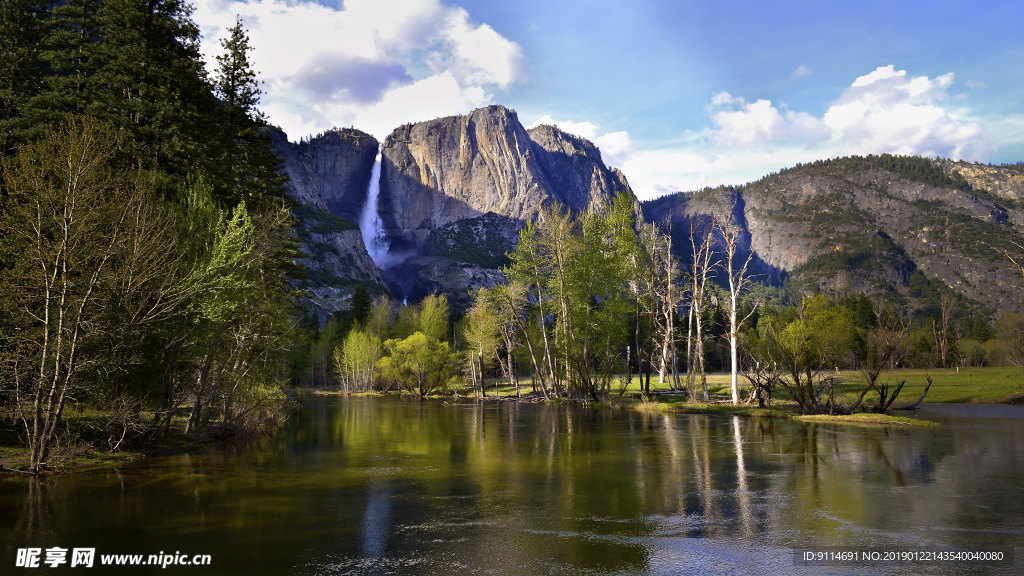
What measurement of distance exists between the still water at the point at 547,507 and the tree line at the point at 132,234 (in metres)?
3.70

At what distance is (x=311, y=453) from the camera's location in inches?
888

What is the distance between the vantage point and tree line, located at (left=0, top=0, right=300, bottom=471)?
1642 centimetres

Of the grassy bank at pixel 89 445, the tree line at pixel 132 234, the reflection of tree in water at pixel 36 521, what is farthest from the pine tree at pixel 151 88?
the reflection of tree in water at pixel 36 521

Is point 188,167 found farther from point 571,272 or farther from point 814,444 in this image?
point 814,444

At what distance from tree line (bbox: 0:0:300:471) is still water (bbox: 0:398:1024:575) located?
3704mm

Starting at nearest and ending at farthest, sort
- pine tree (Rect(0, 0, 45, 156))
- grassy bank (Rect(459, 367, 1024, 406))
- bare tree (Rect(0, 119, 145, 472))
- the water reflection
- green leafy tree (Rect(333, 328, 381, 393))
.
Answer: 1. the water reflection
2. bare tree (Rect(0, 119, 145, 472))
3. pine tree (Rect(0, 0, 45, 156))
4. grassy bank (Rect(459, 367, 1024, 406))
5. green leafy tree (Rect(333, 328, 381, 393))

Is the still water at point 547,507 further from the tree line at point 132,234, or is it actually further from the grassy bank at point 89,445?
the tree line at point 132,234

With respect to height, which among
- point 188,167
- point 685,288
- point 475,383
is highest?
point 188,167

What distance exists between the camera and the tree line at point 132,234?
16.4 m

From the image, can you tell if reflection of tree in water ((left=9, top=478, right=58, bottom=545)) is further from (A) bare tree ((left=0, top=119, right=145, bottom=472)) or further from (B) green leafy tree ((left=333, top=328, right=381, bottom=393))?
(B) green leafy tree ((left=333, top=328, right=381, bottom=393))

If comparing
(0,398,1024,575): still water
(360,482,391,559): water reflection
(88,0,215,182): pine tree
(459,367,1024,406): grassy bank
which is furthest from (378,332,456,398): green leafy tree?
(360,482,391,559): water reflection

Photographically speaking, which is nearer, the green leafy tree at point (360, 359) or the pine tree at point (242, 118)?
the pine tree at point (242, 118)

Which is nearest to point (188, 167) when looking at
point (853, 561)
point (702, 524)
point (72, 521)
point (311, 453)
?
point (311, 453)

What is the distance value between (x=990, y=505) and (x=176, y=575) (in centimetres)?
1619
